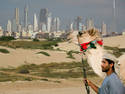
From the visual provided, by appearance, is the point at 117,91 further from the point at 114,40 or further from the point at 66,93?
the point at 114,40

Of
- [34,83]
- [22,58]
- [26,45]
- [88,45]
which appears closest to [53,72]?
[34,83]

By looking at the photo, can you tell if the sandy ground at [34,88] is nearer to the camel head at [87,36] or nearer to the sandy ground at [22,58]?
the camel head at [87,36]

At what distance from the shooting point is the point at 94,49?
150 inches

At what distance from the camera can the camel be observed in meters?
3.76

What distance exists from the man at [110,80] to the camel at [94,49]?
0.21ft

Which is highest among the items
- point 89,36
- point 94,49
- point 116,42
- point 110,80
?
point 116,42

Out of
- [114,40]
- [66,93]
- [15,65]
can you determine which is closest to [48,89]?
[66,93]

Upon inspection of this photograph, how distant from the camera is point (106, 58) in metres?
3.83

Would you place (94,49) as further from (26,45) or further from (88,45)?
(26,45)

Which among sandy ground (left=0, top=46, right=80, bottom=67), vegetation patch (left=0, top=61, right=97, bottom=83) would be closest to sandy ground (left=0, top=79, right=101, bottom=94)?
vegetation patch (left=0, top=61, right=97, bottom=83)

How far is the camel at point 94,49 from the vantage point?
3.76 m

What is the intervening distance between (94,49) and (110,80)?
0.44 metres

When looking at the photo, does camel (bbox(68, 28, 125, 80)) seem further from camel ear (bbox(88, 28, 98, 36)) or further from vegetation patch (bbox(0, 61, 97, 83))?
vegetation patch (bbox(0, 61, 97, 83))

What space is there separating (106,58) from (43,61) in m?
39.7
